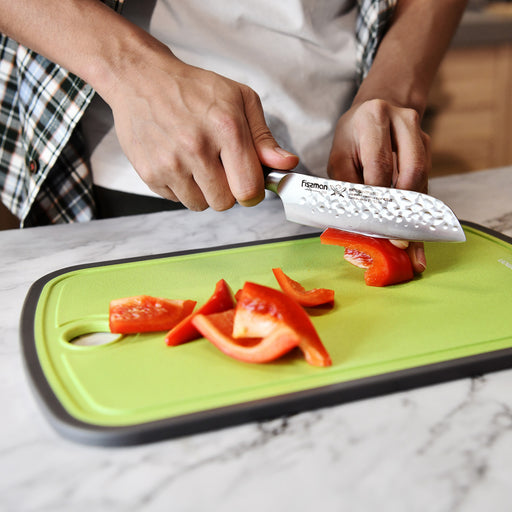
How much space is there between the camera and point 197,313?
0.88 meters

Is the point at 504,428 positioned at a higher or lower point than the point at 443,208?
lower

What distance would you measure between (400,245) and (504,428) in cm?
43

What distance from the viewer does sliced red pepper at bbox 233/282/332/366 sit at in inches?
32.0

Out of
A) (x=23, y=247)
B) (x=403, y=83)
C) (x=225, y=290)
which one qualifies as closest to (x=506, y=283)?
(x=225, y=290)

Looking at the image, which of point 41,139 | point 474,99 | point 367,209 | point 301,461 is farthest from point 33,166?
point 474,99

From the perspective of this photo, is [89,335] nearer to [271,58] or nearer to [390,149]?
[390,149]

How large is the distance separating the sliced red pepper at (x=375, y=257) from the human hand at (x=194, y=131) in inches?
6.5

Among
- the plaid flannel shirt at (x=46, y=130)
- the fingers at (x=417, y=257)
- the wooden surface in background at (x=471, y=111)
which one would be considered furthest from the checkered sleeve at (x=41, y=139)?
the wooden surface in background at (x=471, y=111)

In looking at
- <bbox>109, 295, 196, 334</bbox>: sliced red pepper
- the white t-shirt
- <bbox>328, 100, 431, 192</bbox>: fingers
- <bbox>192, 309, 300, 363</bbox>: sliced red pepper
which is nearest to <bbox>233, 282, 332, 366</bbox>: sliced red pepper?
<bbox>192, 309, 300, 363</bbox>: sliced red pepper

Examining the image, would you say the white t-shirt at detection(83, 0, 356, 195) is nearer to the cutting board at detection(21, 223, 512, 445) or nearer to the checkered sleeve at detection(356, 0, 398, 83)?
the checkered sleeve at detection(356, 0, 398, 83)

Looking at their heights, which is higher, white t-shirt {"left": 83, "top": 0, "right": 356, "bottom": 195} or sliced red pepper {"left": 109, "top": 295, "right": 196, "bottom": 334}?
white t-shirt {"left": 83, "top": 0, "right": 356, "bottom": 195}

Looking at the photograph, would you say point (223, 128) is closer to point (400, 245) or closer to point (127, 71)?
point (127, 71)

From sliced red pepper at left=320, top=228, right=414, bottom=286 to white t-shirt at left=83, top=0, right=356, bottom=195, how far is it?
42 centimetres

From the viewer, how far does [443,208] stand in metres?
1.05
